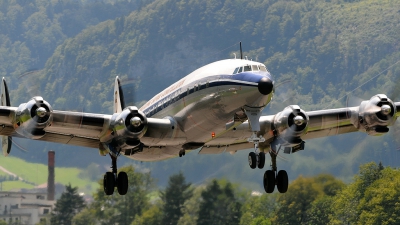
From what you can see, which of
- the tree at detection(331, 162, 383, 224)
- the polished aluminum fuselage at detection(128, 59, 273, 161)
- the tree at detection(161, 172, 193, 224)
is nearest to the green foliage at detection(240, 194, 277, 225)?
the tree at detection(161, 172, 193, 224)

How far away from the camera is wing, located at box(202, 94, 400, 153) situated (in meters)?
36.2

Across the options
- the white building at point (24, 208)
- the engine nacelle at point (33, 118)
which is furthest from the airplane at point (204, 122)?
the white building at point (24, 208)

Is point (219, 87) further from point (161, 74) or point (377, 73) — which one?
point (161, 74)

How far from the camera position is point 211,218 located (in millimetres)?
54156

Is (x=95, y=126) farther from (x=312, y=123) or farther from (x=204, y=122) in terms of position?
(x=312, y=123)

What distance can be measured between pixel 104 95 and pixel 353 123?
10634 cm

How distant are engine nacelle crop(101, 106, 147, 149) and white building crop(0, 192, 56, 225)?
27.0 meters

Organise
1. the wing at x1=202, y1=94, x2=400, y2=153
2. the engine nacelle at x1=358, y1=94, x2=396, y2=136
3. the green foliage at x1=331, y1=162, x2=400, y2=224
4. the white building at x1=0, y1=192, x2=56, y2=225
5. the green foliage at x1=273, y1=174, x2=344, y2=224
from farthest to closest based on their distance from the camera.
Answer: the white building at x1=0, y1=192, x2=56, y2=225
the green foliage at x1=273, y1=174, x2=344, y2=224
the green foliage at x1=331, y1=162, x2=400, y2=224
the engine nacelle at x1=358, y1=94, x2=396, y2=136
the wing at x1=202, y1=94, x2=400, y2=153

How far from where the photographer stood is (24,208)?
65375 mm

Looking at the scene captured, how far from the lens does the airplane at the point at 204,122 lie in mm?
34031

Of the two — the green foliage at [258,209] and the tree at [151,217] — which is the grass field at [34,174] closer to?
the tree at [151,217]

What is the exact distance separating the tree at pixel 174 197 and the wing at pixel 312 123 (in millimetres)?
16745

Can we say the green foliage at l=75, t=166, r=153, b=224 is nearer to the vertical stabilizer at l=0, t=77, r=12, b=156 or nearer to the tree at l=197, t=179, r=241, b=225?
the tree at l=197, t=179, r=241, b=225

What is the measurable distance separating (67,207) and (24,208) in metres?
6.56
